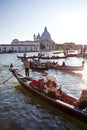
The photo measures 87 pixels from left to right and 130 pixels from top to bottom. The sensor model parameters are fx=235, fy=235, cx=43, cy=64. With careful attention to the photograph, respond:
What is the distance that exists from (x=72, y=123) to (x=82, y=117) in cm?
83

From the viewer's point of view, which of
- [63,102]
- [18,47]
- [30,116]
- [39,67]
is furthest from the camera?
[18,47]

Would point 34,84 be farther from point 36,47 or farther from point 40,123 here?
point 36,47

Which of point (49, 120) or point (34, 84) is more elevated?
point (34, 84)

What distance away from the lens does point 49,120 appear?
29.1 feet

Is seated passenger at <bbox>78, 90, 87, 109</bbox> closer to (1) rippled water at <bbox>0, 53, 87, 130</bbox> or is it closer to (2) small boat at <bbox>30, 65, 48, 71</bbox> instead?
(1) rippled water at <bbox>0, 53, 87, 130</bbox>

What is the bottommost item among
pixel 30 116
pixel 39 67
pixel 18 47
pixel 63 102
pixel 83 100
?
pixel 30 116

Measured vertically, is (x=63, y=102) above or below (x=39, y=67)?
above

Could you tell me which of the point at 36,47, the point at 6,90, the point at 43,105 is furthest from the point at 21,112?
the point at 36,47

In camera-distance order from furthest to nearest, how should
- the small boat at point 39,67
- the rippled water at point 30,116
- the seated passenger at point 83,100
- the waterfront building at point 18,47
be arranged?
the waterfront building at point 18,47 → the small boat at point 39,67 → the rippled water at point 30,116 → the seated passenger at point 83,100

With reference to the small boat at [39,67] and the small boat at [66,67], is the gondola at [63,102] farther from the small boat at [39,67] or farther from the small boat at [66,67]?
the small boat at [39,67]

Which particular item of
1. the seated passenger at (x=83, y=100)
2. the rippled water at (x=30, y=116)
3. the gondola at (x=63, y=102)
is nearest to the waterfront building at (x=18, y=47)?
the rippled water at (x=30, y=116)

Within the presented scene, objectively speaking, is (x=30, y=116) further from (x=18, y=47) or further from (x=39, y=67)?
(x=18, y=47)

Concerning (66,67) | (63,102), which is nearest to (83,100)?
(63,102)

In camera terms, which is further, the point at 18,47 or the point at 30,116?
the point at 18,47
